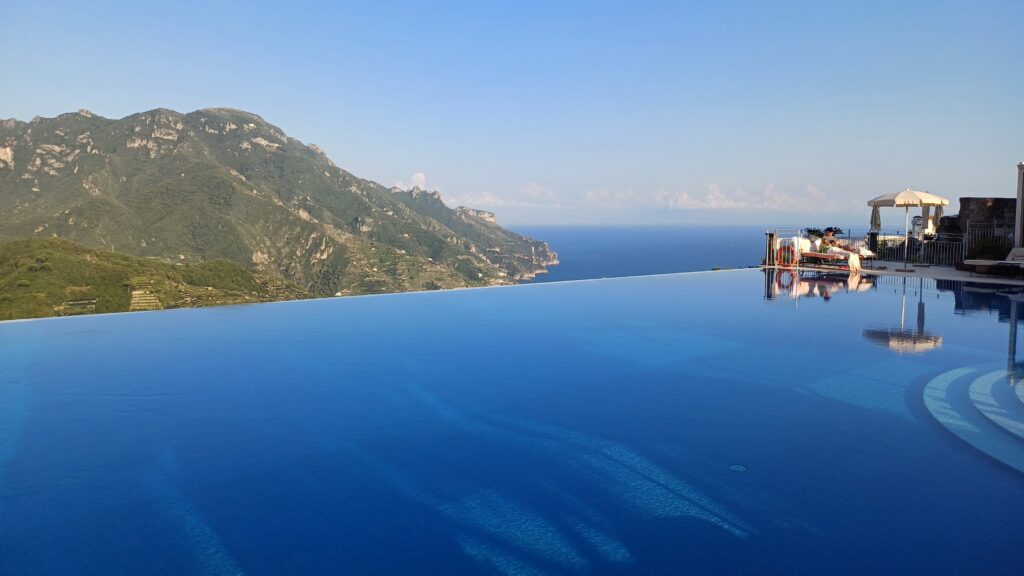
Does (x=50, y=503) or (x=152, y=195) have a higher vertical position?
(x=152, y=195)

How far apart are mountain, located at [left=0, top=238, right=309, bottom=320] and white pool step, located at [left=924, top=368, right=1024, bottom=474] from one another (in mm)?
29776

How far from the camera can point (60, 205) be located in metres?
107

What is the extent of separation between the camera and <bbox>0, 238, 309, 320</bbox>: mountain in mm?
33275

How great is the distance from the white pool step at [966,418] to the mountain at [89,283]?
29.8 m

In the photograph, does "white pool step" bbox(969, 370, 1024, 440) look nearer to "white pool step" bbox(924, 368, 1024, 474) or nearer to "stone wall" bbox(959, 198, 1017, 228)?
"white pool step" bbox(924, 368, 1024, 474)

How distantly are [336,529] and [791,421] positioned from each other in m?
3.89

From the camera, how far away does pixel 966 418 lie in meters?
5.29

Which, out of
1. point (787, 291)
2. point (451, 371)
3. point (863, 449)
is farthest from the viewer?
point (787, 291)

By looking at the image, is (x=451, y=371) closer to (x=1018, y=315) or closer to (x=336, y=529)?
(x=336, y=529)

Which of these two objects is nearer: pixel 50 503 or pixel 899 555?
pixel 899 555

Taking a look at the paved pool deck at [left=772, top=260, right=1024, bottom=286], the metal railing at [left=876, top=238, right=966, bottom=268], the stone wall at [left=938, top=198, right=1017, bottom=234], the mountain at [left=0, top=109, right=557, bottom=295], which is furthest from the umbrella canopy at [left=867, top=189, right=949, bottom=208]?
the mountain at [left=0, top=109, right=557, bottom=295]

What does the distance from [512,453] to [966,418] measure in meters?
3.94

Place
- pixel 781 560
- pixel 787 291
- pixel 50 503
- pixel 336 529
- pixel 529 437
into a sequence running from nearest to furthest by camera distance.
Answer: pixel 781 560, pixel 336 529, pixel 50 503, pixel 529 437, pixel 787 291

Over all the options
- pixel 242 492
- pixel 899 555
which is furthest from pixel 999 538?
pixel 242 492
